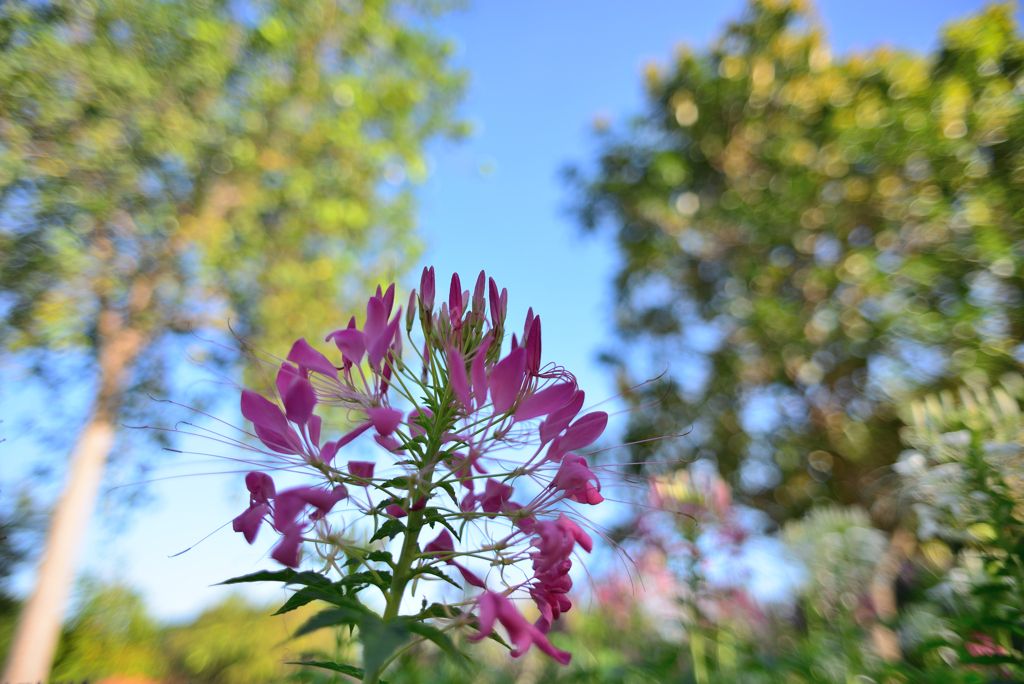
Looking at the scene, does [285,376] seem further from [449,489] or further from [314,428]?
[449,489]

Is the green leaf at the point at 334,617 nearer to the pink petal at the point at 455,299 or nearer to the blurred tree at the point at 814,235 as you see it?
the pink petal at the point at 455,299

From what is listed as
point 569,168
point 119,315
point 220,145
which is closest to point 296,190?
point 220,145

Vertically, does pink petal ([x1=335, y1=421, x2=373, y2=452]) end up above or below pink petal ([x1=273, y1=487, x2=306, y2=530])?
above

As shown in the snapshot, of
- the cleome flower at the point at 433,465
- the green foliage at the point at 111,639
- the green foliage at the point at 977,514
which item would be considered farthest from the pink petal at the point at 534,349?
the green foliage at the point at 111,639

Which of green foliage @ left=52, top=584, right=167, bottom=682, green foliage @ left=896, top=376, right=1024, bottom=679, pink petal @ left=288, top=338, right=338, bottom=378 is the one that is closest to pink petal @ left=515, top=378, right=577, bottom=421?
pink petal @ left=288, top=338, right=338, bottom=378

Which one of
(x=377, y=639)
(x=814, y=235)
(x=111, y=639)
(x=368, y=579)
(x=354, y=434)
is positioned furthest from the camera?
(x=814, y=235)

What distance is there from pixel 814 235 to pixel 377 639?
822 cm

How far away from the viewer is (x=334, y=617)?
0.59 m

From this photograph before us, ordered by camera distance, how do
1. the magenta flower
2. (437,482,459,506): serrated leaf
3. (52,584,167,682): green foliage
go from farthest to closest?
(52,584,167,682): green foliage
(437,482,459,506): serrated leaf
the magenta flower

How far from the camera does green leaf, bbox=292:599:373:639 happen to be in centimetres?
56

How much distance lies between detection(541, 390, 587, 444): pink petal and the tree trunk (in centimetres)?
447

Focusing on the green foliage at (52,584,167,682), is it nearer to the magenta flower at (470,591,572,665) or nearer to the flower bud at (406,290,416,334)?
the flower bud at (406,290,416,334)

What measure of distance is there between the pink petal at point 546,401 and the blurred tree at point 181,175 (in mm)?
3816

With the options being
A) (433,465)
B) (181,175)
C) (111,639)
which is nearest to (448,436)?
(433,465)
